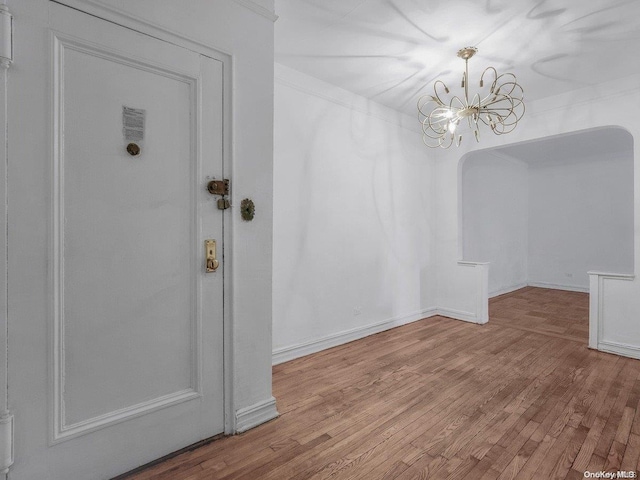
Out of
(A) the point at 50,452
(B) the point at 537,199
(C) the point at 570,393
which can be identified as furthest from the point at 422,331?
(B) the point at 537,199

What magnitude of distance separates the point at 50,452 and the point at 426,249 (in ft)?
14.5

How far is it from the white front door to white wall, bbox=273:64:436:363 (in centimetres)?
132

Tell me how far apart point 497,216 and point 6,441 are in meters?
7.45

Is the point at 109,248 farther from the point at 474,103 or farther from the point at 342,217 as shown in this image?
the point at 474,103

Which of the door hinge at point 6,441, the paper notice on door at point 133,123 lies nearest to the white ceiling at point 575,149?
the paper notice on door at point 133,123

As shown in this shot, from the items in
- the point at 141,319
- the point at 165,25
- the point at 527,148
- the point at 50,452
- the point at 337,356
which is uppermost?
the point at 527,148

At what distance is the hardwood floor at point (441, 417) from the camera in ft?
5.79

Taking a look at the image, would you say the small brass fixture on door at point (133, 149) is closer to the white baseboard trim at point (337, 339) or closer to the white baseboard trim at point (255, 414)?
the white baseboard trim at point (255, 414)

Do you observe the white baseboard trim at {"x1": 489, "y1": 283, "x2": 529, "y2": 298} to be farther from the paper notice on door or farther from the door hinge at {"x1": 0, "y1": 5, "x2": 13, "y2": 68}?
the door hinge at {"x1": 0, "y1": 5, "x2": 13, "y2": 68}

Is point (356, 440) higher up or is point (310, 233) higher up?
point (310, 233)

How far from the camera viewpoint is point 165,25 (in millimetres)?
1764

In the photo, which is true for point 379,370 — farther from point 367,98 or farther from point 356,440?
point 367,98

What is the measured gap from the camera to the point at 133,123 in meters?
1.70

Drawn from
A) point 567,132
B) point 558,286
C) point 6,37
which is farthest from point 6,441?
point 558,286
